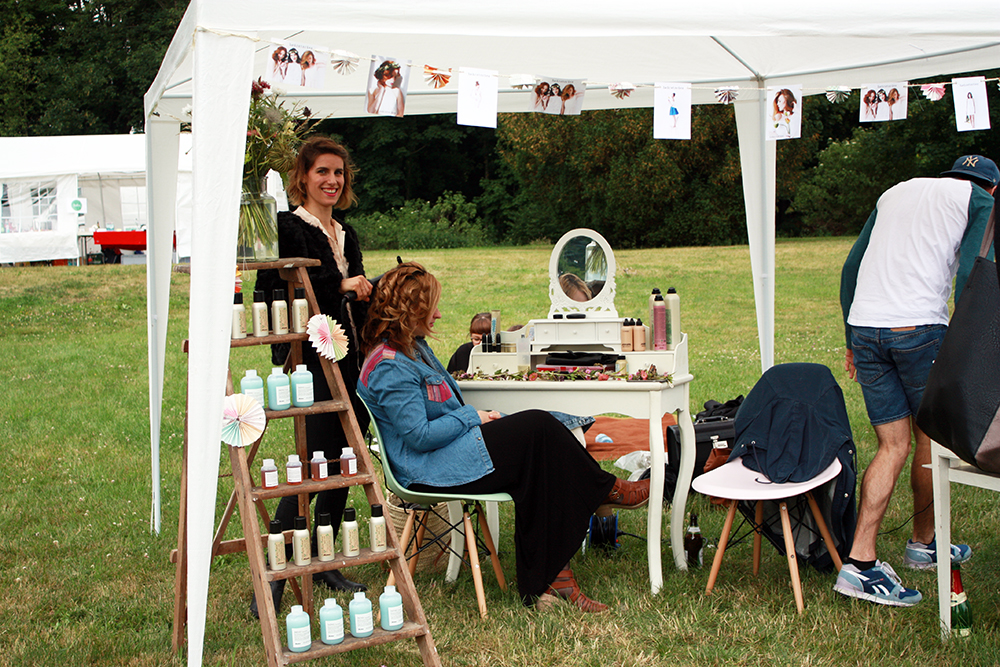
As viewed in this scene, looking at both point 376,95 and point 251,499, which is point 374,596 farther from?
point 376,95

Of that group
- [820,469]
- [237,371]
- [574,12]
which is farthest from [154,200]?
[237,371]

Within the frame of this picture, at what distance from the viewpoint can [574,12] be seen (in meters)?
2.58

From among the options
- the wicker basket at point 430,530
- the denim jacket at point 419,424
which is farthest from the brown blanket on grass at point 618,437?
the denim jacket at point 419,424

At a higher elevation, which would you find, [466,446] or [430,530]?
[466,446]

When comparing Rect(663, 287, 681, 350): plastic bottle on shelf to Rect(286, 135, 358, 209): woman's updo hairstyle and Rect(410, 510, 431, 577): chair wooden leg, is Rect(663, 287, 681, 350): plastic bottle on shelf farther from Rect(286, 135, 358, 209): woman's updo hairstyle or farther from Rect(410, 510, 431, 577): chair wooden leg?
Rect(286, 135, 358, 209): woman's updo hairstyle

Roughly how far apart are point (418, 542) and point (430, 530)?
0.44 feet

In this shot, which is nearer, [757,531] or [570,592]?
[570,592]

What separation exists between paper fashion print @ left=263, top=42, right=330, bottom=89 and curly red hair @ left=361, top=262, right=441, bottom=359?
2.28 ft

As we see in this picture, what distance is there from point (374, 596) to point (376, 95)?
5.88ft

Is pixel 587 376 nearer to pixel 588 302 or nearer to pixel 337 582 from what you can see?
pixel 588 302

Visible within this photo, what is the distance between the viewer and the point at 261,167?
9.37 ft

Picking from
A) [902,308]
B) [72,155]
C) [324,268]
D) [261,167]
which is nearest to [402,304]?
[324,268]

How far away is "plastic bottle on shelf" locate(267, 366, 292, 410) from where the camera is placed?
2.61 meters

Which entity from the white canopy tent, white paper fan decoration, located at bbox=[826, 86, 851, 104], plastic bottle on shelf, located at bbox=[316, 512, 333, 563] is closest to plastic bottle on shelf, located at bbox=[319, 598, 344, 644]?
plastic bottle on shelf, located at bbox=[316, 512, 333, 563]
